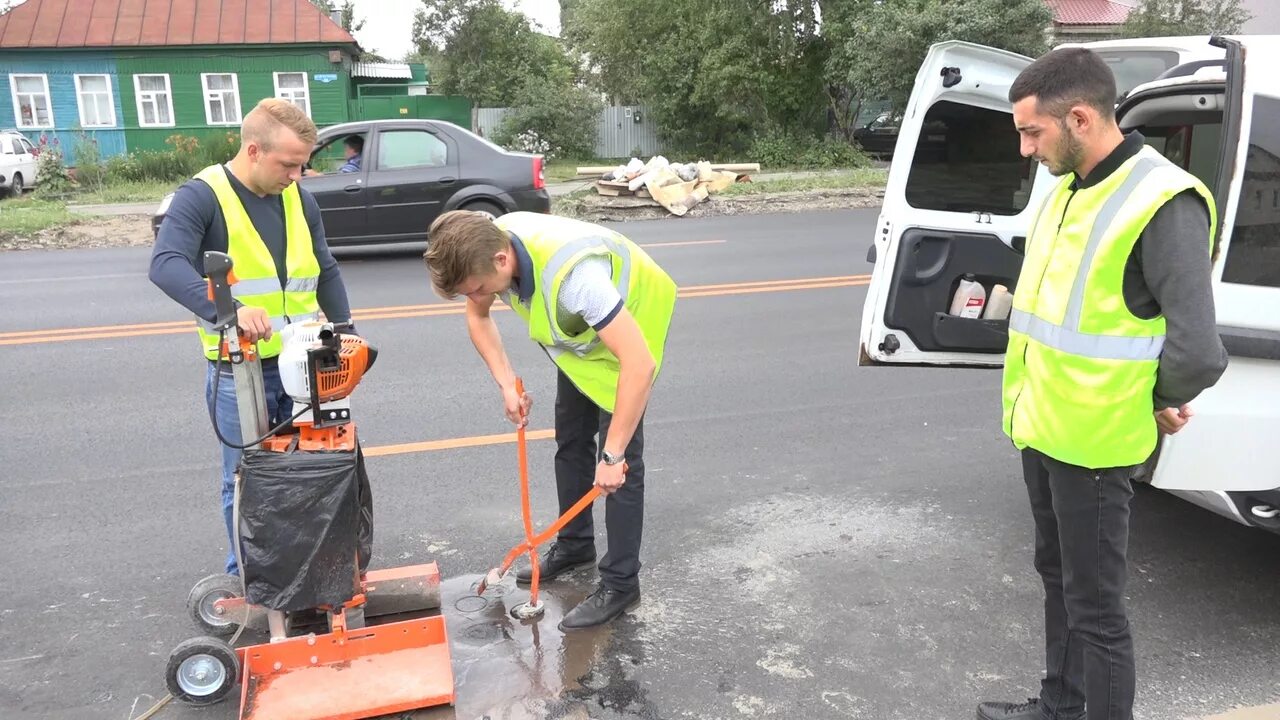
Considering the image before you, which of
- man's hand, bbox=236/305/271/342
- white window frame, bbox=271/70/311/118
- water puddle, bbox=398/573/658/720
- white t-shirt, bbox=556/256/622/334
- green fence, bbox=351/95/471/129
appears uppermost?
white window frame, bbox=271/70/311/118

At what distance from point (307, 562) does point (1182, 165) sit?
4226mm

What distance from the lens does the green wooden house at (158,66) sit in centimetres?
2684

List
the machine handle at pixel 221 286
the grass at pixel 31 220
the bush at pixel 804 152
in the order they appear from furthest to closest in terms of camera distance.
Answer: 1. the bush at pixel 804 152
2. the grass at pixel 31 220
3. the machine handle at pixel 221 286

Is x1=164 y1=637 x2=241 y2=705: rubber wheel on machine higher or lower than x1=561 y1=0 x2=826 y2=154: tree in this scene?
lower

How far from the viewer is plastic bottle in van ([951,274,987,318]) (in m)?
4.41

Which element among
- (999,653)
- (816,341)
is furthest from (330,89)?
(999,653)

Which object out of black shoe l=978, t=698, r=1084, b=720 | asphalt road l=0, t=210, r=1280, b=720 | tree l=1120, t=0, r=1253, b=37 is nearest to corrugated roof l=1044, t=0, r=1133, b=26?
tree l=1120, t=0, r=1253, b=37

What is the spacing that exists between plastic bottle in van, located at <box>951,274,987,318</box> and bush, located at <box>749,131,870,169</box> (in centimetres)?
2038

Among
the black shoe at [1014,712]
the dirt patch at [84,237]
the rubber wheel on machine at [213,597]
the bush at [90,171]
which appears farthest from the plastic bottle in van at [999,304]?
the bush at [90,171]

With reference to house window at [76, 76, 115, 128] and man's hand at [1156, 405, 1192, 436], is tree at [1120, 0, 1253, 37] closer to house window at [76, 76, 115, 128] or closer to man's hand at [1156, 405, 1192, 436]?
man's hand at [1156, 405, 1192, 436]

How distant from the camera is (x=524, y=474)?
3.51m

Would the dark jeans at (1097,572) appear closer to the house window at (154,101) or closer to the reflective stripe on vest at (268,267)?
the reflective stripe on vest at (268,267)

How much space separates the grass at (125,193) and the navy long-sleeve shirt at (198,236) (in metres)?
17.9

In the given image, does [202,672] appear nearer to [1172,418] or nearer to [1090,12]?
[1172,418]
